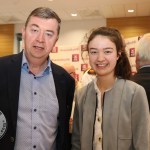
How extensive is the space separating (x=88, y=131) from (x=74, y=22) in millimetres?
8799

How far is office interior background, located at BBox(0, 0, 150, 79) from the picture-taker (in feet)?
26.0

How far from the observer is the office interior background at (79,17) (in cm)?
793

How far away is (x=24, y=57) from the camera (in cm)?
185

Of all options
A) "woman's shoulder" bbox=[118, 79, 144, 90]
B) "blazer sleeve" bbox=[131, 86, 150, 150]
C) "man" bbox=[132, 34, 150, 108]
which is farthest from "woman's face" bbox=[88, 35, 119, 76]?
"man" bbox=[132, 34, 150, 108]

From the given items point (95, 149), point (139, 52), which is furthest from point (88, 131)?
point (139, 52)

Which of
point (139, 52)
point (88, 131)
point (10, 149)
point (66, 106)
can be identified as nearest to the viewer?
point (10, 149)

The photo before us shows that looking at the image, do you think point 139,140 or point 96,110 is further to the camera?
point 96,110

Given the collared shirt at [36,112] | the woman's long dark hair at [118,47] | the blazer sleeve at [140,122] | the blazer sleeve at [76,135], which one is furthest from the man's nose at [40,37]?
the blazer sleeve at [140,122]

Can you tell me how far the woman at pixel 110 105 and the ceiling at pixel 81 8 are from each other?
6096mm

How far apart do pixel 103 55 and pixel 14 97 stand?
61 centimetres

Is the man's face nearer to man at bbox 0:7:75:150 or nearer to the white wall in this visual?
man at bbox 0:7:75:150

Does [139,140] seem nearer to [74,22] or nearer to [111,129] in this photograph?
[111,129]

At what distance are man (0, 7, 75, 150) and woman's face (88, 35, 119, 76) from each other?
0.28 meters

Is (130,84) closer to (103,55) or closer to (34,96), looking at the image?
(103,55)
